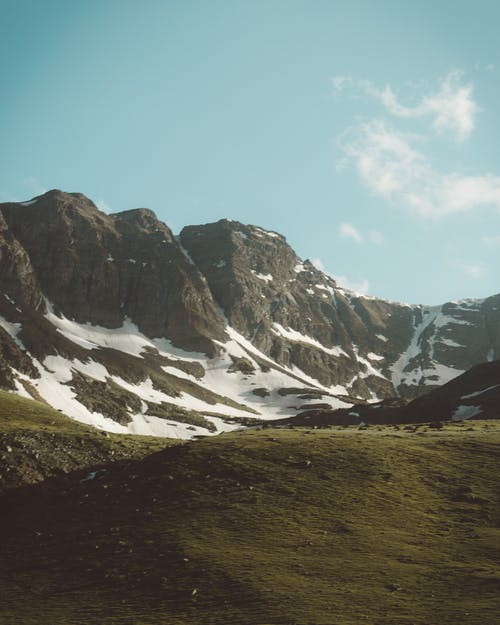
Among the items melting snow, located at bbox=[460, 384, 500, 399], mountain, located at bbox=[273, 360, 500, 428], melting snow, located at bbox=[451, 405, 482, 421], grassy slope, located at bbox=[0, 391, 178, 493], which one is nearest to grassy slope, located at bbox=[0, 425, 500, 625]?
grassy slope, located at bbox=[0, 391, 178, 493]

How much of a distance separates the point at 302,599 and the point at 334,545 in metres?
7.35

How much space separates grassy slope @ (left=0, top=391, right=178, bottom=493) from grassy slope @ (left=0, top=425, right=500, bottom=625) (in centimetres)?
279

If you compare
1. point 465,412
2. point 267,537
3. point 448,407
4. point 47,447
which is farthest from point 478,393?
point 267,537

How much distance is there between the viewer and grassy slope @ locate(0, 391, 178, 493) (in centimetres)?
4809

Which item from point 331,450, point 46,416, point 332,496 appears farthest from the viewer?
point 46,416

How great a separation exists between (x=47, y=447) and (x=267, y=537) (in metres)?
27.1

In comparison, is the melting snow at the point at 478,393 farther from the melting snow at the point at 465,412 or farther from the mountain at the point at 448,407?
the melting snow at the point at 465,412

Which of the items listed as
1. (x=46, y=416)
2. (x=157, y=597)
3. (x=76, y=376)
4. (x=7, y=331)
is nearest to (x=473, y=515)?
(x=157, y=597)

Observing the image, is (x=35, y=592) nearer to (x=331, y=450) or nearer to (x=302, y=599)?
(x=302, y=599)

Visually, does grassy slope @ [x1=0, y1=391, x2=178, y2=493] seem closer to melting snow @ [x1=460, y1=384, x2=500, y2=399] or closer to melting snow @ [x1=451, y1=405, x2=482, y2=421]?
melting snow @ [x1=451, y1=405, x2=482, y2=421]

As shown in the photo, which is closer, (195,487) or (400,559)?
(400,559)

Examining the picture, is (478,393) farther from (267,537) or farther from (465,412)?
(267,537)

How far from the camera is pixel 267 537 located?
113 ft

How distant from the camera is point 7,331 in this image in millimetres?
189250
